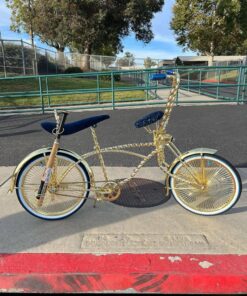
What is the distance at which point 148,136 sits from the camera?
6.21m

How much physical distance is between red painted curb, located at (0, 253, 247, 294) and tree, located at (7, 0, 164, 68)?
80.2 feet

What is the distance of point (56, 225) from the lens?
3.00 metres

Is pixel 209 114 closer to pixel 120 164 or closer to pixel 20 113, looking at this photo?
pixel 120 164

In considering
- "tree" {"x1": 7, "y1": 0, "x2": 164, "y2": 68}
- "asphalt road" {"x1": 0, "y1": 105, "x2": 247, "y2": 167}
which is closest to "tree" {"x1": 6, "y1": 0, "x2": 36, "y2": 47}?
"tree" {"x1": 7, "y1": 0, "x2": 164, "y2": 68}

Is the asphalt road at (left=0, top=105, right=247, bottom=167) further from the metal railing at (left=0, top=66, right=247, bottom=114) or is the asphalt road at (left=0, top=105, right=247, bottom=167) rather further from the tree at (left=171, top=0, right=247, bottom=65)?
the tree at (left=171, top=0, right=247, bottom=65)

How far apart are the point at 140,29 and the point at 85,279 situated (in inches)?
1112

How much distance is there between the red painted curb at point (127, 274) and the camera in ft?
7.36

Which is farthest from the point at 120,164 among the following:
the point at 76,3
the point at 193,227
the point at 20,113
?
the point at 76,3

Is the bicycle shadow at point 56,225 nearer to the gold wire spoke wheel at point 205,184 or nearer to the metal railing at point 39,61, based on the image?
the gold wire spoke wheel at point 205,184

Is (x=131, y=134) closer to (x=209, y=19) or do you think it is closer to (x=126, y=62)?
(x=126, y=62)

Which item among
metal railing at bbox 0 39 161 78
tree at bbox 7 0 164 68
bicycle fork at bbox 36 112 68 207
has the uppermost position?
tree at bbox 7 0 164 68

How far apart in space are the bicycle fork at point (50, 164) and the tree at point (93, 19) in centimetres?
2354

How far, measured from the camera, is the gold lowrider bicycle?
2.89 metres

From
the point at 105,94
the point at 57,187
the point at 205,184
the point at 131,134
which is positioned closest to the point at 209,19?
the point at 105,94
